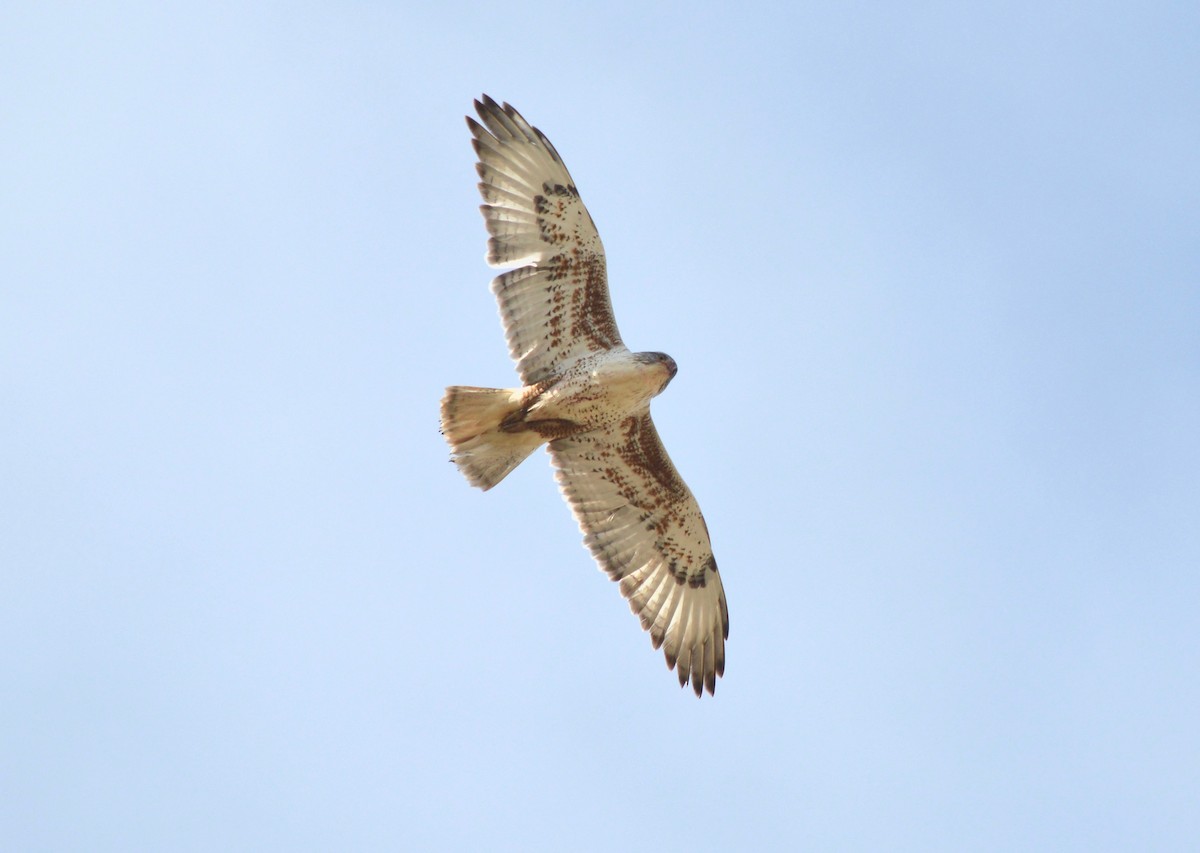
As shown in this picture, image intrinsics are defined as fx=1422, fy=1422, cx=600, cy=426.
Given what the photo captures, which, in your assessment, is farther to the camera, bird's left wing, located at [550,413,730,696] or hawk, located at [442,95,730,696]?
bird's left wing, located at [550,413,730,696]

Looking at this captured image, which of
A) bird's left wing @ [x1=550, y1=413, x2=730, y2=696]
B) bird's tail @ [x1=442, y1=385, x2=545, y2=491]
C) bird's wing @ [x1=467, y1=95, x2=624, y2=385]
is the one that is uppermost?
bird's wing @ [x1=467, y1=95, x2=624, y2=385]

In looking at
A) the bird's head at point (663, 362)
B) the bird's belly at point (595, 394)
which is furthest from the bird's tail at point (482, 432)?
the bird's head at point (663, 362)

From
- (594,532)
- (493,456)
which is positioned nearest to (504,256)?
(493,456)

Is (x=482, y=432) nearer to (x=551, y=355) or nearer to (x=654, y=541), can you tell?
(x=551, y=355)

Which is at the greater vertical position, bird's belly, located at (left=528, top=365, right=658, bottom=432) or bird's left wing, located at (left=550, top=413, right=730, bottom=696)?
bird's belly, located at (left=528, top=365, right=658, bottom=432)

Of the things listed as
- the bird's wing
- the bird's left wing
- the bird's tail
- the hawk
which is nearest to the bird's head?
the hawk

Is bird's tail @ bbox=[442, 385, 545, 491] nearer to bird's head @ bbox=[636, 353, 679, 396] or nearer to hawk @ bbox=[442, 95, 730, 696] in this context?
hawk @ bbox=[442, 95, 730, 696]
